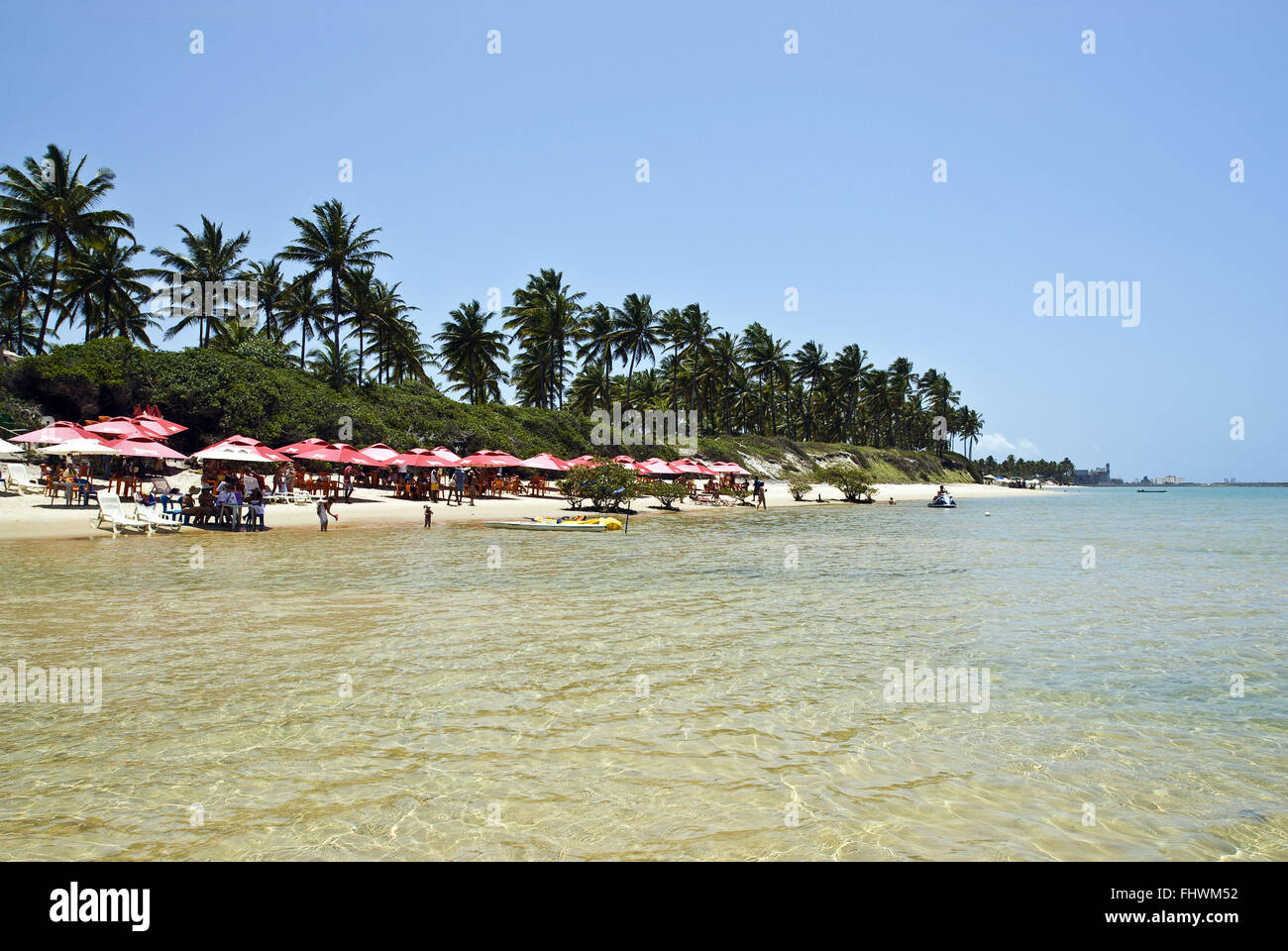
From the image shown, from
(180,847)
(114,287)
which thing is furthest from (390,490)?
(180,847)

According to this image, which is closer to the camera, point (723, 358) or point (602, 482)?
point (602, 482)

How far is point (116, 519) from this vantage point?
21641 mm

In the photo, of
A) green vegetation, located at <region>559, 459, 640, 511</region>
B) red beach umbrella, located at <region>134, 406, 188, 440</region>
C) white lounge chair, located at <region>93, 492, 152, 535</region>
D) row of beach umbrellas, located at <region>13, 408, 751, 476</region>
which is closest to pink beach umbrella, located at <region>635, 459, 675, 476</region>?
row of beach umbrellas, located at <region>13, 408, 751, 476</region>

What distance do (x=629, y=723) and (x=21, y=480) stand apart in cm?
3512

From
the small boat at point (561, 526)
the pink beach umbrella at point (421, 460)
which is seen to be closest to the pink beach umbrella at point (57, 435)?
the pink beach umbrella at point (421, 460)

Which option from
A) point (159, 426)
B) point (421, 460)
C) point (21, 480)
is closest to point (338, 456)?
point (421, 460)

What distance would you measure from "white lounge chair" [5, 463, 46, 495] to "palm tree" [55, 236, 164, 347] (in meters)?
20.1

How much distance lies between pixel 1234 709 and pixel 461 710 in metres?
7.76

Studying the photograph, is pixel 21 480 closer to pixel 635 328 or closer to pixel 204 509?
pixel 204 509

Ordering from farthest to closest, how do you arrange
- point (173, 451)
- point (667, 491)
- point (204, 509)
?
point (667, 491), point (173, 451), point (204, 509)

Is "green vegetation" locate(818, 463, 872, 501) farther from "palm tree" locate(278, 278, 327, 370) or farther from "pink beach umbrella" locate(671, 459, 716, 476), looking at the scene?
"palm tree" locate(278, 278, 327, 370)

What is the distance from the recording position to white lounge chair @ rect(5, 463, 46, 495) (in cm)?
2764
